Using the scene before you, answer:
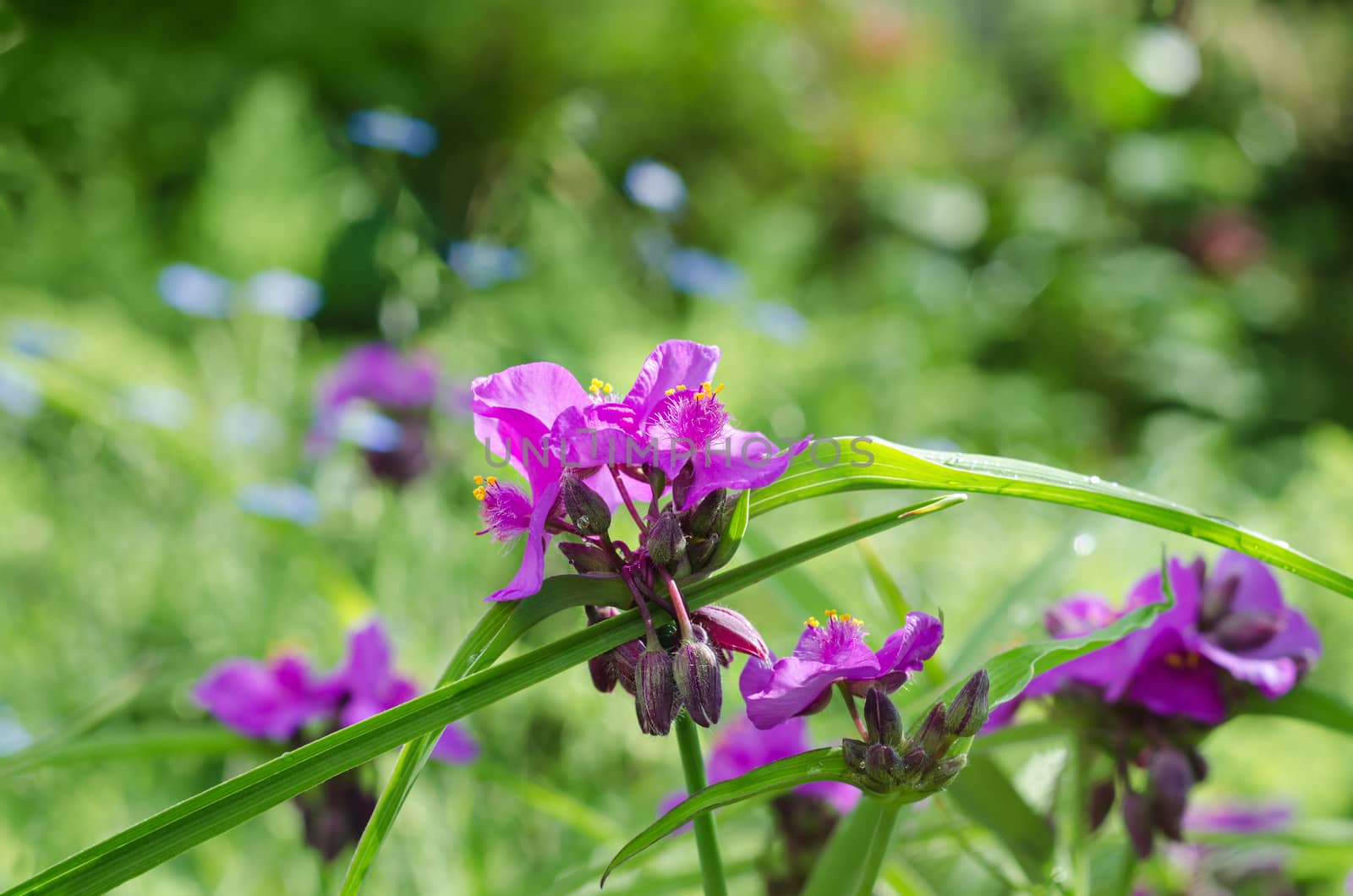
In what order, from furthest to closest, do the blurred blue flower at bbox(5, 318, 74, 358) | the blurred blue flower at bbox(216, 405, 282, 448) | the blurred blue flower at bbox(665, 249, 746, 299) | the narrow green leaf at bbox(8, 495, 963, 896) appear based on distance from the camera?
the blurred blue flower at bbox(665, 249, 746, 299)
the blurred blue flower at bbox(5, 318, 74, 358)
the blurred blue flower at bbox(216, 405, 282, 448)
the narrow green leaf at bbox(8, 495, 963, 896)

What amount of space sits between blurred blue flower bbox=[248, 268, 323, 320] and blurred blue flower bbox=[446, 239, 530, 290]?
278 millimetres

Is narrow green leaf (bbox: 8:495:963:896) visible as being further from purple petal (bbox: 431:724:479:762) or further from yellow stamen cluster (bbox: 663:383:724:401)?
purple petal (bbox: 431:724:479:762)

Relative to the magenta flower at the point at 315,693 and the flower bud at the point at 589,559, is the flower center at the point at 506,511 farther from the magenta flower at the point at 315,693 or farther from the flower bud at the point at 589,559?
the magenta flower at the point at 315,693

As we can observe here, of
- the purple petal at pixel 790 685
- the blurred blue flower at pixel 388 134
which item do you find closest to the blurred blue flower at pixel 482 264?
the blurred blue flower at pixel 388 134

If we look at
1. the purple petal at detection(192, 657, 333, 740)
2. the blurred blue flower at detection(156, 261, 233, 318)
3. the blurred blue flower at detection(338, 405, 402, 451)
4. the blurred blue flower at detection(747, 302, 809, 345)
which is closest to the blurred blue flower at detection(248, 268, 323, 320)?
the blurred blue flower at detection(156, 261, 233, 318)

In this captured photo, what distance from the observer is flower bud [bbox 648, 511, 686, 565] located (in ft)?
1.25

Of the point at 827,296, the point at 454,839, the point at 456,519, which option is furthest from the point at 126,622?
the point at 827,296

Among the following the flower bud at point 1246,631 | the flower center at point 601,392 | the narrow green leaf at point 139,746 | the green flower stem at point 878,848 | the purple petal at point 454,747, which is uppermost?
the narrow green leaf at point 139,746

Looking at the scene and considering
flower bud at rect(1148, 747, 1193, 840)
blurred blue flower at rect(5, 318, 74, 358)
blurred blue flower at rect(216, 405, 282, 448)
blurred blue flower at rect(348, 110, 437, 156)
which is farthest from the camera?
blurred blue flower at rect(348, 110, 437, 156)

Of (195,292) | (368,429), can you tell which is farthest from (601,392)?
(195,292)

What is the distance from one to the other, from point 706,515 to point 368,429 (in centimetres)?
113

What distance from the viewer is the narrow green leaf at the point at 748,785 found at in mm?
383

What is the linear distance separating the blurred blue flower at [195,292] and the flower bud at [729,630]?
5.72ft

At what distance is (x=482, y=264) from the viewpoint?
203 cm
